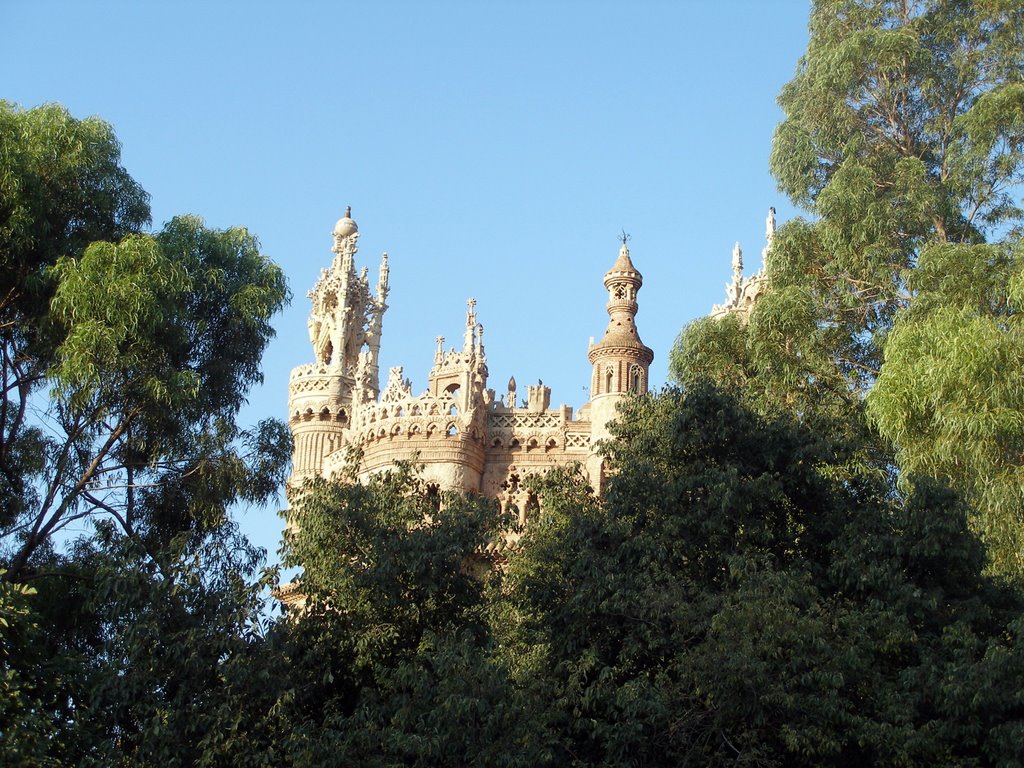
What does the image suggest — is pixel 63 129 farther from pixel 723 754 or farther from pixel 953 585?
pixel 953 585

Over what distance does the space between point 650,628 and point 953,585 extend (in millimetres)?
4456

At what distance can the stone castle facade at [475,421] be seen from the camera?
33.4 metres

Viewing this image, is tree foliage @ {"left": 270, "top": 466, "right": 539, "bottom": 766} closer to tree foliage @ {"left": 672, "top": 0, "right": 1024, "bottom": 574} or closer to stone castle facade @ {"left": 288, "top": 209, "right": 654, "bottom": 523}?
tree foliage @ {"left": 672, "top": 0, "right": 1024, "bottom": 574}

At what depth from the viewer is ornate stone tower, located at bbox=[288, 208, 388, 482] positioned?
36906 mm

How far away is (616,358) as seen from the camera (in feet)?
110

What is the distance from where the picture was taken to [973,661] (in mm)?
16578

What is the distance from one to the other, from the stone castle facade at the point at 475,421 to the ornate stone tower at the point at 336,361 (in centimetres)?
5

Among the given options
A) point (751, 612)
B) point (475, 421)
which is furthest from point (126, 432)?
point (475, 421)

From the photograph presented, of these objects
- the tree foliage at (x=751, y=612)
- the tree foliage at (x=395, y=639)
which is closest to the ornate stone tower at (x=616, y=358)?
the tree foliage at (x=751, y=612)

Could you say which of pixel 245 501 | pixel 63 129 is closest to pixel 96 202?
pixel 63 129

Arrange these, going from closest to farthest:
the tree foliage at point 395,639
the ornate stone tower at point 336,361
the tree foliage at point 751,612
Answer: the tree foliage at point 395,639 < the tree foliage at point 751,612 < the ornate stone tower at point 336,361

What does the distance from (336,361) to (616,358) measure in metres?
8.41

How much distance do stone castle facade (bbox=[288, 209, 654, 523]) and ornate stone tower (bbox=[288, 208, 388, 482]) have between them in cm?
5

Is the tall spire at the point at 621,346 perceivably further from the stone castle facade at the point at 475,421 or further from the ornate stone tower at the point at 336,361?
the ornate stone tower at the point at 336,361
